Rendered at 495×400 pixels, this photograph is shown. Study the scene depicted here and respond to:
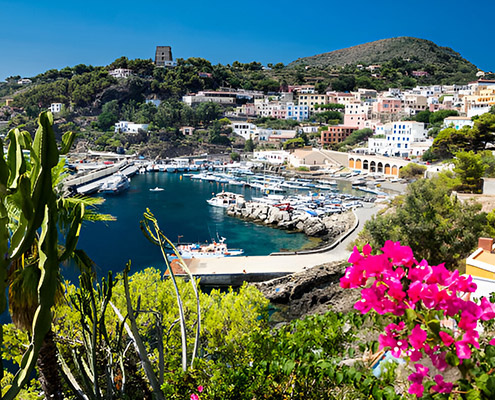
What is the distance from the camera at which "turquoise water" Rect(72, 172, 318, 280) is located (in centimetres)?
1647

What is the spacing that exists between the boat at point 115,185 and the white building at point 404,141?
2236 cm

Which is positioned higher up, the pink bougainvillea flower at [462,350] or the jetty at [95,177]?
the pink bougainvillea flower at [462,350]

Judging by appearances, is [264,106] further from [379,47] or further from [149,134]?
[379,47]

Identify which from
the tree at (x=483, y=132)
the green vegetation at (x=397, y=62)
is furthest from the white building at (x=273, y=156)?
the green vegetation at (x=397, y=62)

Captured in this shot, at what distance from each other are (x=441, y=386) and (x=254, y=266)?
40.6 feet

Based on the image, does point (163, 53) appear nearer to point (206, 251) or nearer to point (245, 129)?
point (245, 129)

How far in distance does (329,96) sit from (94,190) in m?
38.7

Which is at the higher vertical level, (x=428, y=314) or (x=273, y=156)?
(x=428, y=314)

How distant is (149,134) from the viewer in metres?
53.2

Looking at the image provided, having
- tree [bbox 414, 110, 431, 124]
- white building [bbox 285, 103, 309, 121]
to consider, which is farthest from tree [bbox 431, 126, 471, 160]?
white building [bbox 285, 103, 309, 121]

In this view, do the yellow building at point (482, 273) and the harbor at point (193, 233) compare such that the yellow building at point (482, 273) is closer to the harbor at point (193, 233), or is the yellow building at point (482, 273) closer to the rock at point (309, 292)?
the rock at point (309, 292)

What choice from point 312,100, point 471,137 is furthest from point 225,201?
point 312,100

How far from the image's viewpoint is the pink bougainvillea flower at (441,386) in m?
1.36

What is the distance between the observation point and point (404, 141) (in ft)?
126
